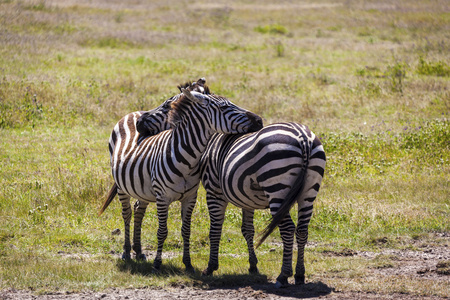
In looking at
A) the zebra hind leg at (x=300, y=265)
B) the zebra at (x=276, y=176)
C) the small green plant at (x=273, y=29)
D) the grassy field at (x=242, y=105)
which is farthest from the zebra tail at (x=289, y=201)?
the small green plant at (x=273, y=29)

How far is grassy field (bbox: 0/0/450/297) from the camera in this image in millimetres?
6871

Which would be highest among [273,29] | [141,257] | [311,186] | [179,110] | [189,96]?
[273,29]

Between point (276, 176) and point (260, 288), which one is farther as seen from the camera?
point (260, 288)

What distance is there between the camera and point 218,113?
6.28 meters

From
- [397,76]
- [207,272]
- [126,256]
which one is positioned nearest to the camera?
[207,272]

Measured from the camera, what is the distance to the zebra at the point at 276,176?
18.2 ft

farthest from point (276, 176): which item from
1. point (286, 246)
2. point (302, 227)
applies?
point (286, 246)

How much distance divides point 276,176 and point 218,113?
1220 mm

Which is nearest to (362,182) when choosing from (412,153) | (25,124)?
(412,153)

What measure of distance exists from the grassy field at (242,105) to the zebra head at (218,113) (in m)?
1.86

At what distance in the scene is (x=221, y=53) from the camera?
80.5ft

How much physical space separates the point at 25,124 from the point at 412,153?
10041mm

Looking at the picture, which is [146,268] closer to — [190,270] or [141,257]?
[141,257]

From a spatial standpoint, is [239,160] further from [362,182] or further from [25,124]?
[25,124]
